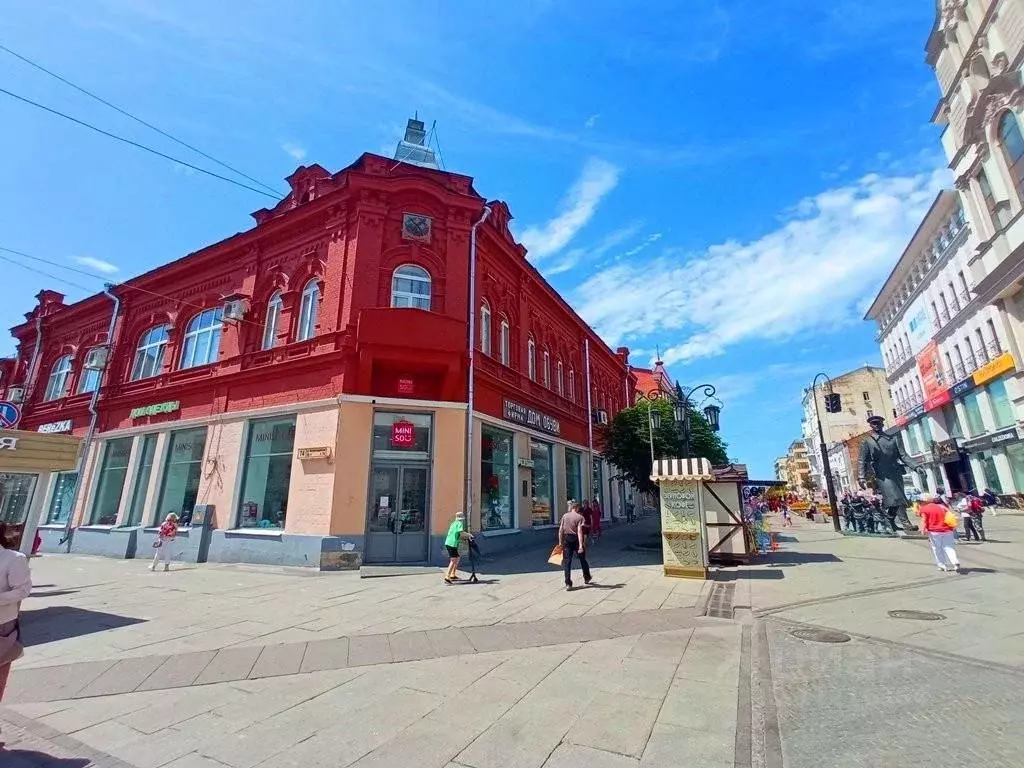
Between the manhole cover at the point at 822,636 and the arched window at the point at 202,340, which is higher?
the arched window at the point at 202,340

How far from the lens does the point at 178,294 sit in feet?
61.6

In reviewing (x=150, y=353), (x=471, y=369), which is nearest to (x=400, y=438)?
(x=471, y=369)

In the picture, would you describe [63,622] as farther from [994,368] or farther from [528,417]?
[994,368]

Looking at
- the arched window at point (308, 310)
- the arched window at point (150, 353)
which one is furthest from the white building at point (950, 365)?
the arched window at point (150, 353)

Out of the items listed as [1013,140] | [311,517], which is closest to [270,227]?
[311,517]

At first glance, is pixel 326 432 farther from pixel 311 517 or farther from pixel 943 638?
pixel 943 638

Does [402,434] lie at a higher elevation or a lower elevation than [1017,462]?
lower

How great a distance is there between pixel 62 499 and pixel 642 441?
23.6 meters

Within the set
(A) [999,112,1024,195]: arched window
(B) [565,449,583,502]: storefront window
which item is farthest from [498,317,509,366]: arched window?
(A) [999,112,1024,195]: arched window

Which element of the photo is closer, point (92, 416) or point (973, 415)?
point (92, 416)

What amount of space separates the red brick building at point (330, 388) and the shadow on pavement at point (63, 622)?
4.54 m

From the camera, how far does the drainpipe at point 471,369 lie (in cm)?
1349

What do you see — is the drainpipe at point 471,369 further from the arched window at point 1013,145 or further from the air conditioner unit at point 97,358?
the arched window at point 1013,145

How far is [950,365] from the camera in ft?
106
